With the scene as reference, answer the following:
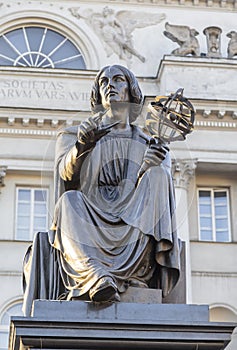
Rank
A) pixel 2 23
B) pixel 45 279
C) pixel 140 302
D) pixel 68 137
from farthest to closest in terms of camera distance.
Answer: pixel 2 23, pixel 68 137, pixel 45 279, pixel 140 302

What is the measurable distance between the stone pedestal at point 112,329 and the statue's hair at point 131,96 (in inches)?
59.3

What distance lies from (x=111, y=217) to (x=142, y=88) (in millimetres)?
20022

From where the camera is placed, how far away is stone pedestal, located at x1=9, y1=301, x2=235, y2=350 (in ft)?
15.8

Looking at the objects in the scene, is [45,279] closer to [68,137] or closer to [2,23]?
[68,137]

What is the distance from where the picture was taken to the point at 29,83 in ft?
83.1

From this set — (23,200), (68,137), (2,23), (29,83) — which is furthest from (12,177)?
(68,137)

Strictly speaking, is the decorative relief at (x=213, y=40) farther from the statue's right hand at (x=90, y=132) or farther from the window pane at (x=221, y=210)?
the statue's right hand at (x=90, y=132)

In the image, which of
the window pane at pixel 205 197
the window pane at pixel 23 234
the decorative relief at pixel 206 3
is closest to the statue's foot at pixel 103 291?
the window pane at pixel 23 234

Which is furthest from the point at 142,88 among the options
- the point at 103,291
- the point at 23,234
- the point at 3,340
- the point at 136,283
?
the point at 103,291

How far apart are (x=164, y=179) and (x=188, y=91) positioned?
773 inches

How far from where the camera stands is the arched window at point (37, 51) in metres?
26.1

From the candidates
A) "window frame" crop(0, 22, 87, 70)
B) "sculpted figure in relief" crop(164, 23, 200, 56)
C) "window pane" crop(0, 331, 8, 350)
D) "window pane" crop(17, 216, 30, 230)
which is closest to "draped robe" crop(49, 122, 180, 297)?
"window pane" crop(0, 331, 8, 350)

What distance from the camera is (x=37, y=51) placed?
26.1 m

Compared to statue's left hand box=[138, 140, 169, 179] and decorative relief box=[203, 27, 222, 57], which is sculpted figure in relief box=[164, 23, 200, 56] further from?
statue's left hand box=[138, 140, 169, 179]
